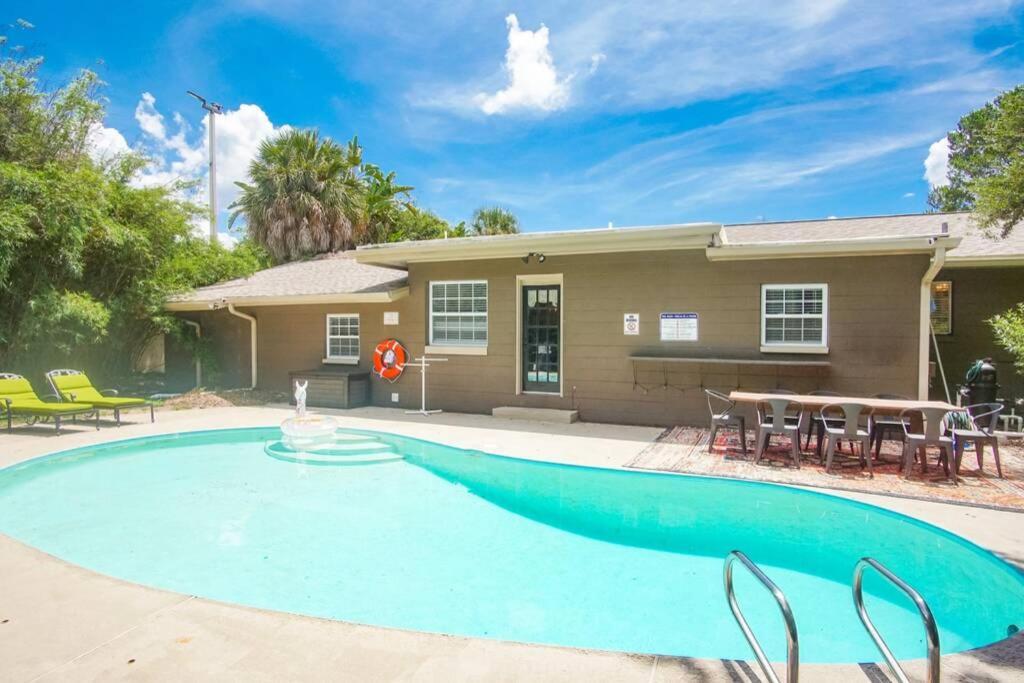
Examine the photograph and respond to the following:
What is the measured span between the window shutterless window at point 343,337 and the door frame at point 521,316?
383 cm

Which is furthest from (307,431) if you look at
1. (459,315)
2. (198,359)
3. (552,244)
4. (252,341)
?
(198,359)

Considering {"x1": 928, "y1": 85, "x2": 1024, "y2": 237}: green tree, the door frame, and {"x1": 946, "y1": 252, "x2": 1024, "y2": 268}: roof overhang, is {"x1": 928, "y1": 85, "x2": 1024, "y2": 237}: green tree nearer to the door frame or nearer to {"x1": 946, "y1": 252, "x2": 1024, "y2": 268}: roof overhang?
{"x1": 946, "y1": 252, "x2": 1024, "y2": 268}: roof overhang

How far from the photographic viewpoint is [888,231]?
9.78m

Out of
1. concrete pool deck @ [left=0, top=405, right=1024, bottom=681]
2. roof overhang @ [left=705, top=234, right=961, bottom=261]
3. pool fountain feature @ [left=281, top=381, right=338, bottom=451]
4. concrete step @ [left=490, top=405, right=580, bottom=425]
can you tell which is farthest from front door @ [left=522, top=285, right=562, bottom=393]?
concrete pool deck @ [left=0, top=405, right=1024, bottom=681]

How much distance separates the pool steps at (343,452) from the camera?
7602mm

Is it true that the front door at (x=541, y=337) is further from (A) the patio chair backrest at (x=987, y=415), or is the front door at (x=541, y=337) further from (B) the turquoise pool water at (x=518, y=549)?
(A) the patio chair backrest at (x=987, y=415)

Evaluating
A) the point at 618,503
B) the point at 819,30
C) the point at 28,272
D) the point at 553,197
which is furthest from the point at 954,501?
the point at 553,197

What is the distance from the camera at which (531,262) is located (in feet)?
33.1

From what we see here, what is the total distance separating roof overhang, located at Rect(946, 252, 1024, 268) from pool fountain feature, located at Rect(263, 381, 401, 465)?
31.2 feet

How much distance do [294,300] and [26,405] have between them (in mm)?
4662

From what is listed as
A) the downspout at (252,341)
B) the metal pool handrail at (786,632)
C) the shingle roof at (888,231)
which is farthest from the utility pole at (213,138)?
the metal pool handrail at (786,632)

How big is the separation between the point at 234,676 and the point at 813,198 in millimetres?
28392

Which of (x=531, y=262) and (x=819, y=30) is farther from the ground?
(x=819, y=30)

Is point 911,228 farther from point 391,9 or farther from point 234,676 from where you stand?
point 234,676
